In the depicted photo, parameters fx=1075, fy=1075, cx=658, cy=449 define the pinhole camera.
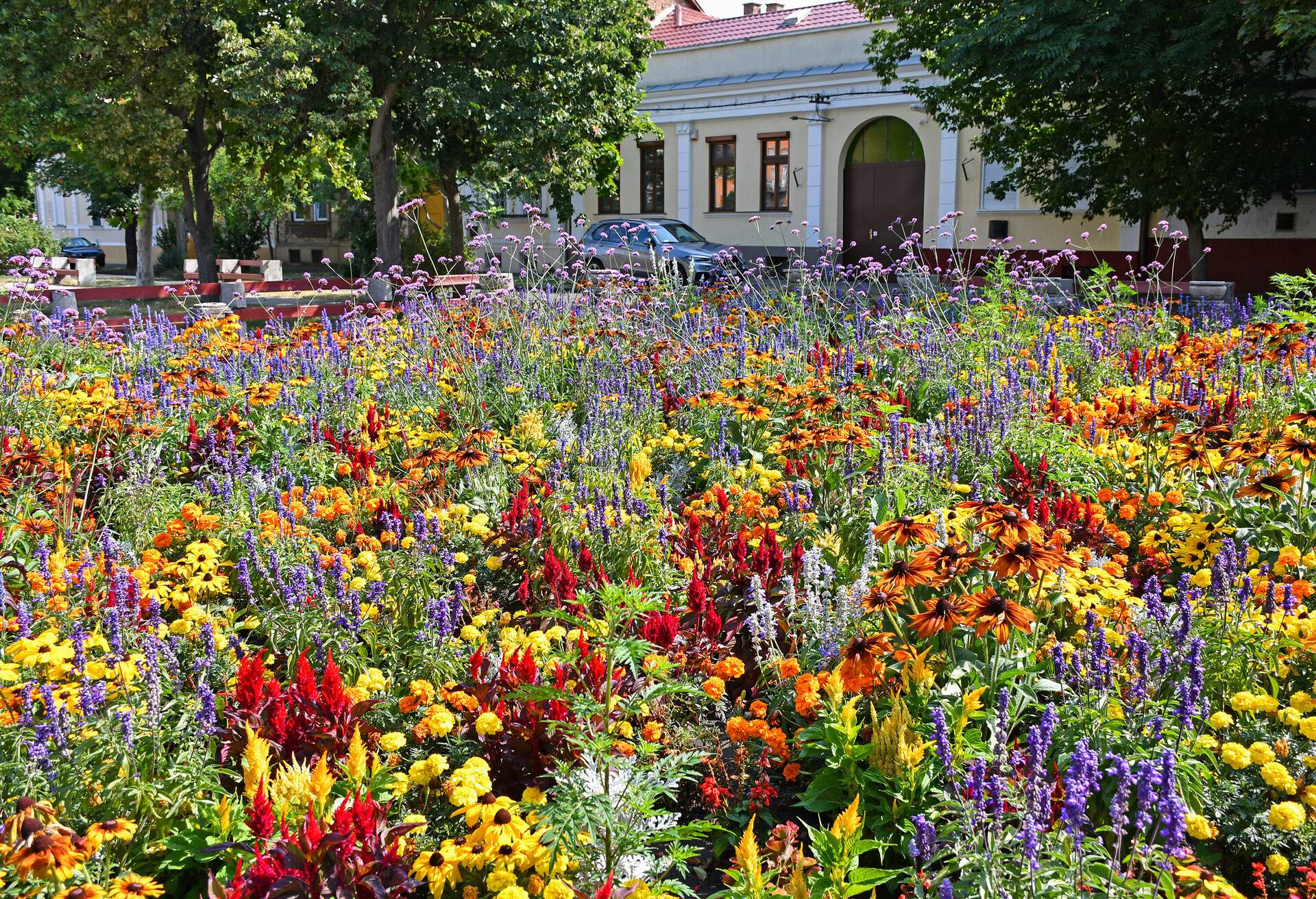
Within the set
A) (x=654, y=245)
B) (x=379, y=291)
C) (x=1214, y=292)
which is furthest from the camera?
(x=654, y=245)

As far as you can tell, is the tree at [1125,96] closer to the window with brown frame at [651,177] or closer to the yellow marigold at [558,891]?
the yellow marigold at [558,891]

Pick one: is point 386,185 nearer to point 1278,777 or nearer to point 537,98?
point 537,98

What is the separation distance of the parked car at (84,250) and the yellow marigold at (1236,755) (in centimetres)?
4983

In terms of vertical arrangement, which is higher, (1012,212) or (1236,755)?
(1012,212)

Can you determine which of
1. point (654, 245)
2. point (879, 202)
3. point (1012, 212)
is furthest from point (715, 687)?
point (879, 202)

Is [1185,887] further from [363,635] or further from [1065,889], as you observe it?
[363,635]

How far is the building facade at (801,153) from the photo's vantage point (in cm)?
2352

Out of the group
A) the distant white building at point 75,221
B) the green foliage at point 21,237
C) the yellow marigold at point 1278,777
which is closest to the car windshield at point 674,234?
the green foliage at point 21,237

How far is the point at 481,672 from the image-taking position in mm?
3006

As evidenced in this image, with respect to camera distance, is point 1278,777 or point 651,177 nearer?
point 1278,777

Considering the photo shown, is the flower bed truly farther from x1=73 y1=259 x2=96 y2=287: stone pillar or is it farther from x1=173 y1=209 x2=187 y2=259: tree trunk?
x1=173 y1=209 x2=187 y2=259: tree trunk

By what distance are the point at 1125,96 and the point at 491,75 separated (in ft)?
31.3

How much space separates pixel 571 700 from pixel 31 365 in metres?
5.49

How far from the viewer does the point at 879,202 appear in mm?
25828
